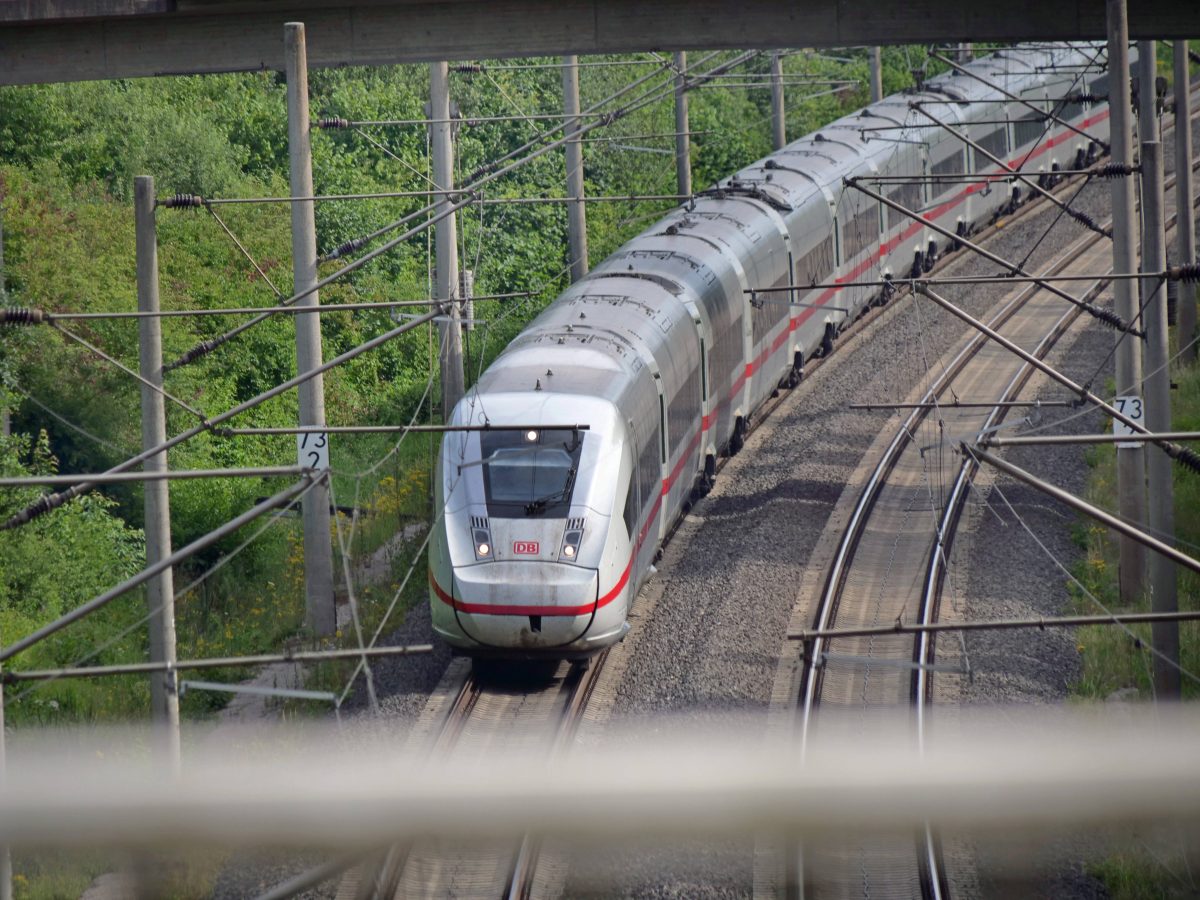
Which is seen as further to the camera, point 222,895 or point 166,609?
point 166,609

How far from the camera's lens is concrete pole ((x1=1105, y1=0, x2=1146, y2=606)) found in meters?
14.8

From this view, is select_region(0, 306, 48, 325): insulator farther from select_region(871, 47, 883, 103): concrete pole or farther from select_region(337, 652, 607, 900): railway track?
select_region(871, 47, 883, 103): concrete pole

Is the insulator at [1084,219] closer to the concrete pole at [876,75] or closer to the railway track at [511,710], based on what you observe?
the railway track at [511,710]

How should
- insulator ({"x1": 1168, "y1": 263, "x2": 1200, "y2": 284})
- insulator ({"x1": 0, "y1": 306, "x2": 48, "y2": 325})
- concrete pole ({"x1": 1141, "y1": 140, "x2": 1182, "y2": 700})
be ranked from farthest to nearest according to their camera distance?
concrete pole ({"x1": 1141, "y1": 140, "x2": 1182, "y2": 700}), insulator ({"x1": 1168, "y1": 263, "x2": 1200, "y2": 284}), insulator ({"x1": 0, "y1": 306, "x2": 48, "y2": 325})

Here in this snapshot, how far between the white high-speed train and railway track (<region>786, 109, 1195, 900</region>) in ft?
6.71

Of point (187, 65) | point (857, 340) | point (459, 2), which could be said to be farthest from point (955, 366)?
point (187, 65)

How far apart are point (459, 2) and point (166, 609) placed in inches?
350

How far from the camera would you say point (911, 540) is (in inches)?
756

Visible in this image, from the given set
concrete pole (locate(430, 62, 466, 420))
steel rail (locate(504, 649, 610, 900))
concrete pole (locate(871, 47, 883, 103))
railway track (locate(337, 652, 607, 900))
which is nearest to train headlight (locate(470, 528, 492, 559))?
railway track (locate(337, 652, 607, 900))

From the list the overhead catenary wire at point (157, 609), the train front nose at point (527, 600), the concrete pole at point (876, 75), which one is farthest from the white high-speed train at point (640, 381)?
the concrete pole at point (876, 75)

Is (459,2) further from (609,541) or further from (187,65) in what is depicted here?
(609,541)

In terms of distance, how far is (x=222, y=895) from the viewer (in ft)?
11.3

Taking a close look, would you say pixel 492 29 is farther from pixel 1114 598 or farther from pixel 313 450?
pixel 1114 598

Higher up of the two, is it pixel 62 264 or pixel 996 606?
pixel 62 264
